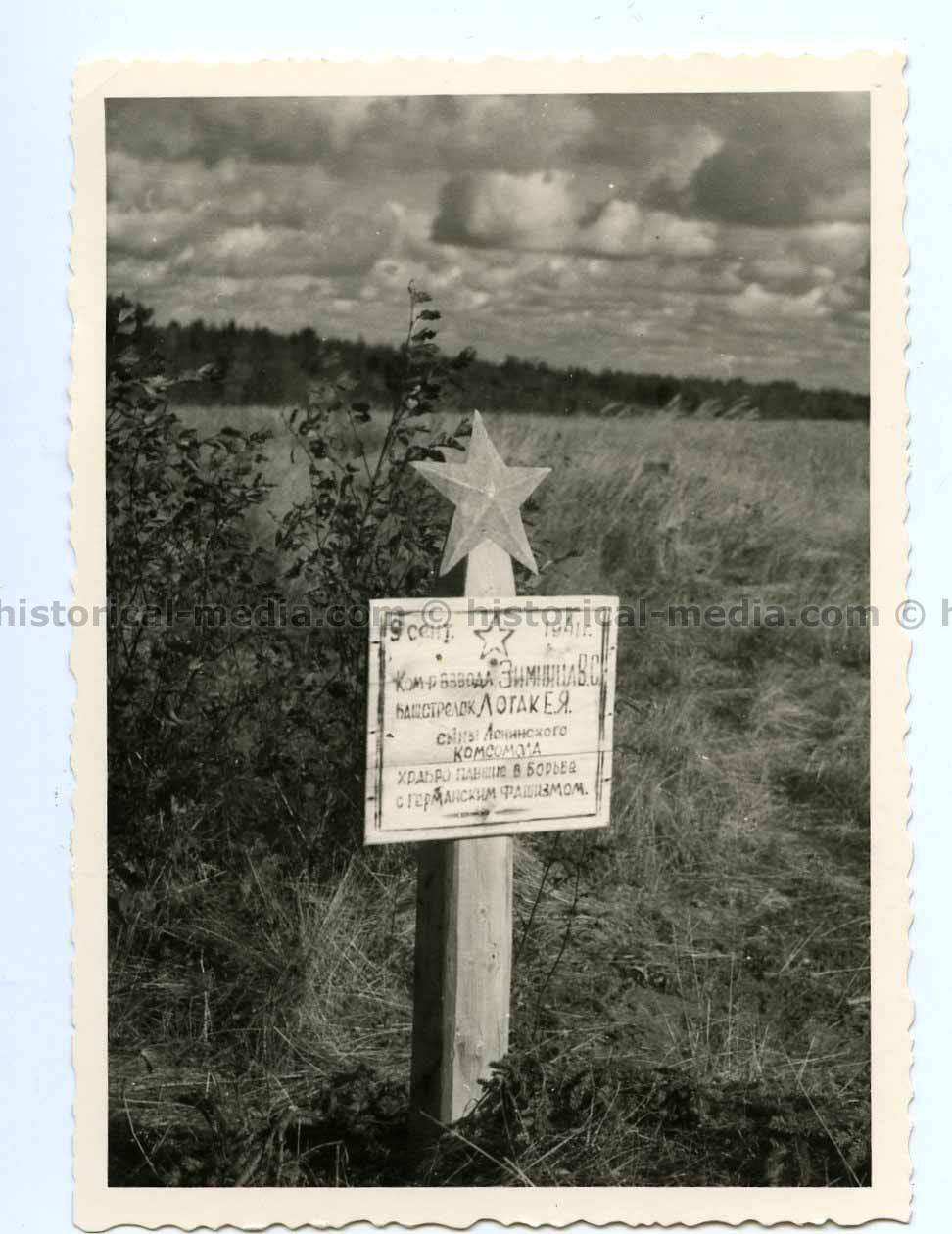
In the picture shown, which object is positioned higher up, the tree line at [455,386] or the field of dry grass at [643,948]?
the tree line at [455,386]

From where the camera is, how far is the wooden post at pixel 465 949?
349cm

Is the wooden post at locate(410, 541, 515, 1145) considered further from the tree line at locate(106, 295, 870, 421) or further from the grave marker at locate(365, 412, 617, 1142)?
the tree line at locate(106, 295, 870, 421)

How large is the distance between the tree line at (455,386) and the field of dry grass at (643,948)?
0.27 ft

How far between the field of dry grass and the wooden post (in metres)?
0.25

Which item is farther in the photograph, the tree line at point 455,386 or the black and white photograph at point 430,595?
the tree line at point 455,386

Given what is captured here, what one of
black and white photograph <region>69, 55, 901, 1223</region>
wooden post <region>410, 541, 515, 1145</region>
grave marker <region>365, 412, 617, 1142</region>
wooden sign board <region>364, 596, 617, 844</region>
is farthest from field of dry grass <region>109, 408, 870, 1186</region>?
wooden sign board <region>364, 596, 617, 844</region>

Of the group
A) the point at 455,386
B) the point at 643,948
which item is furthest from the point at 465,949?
the point at 455,386

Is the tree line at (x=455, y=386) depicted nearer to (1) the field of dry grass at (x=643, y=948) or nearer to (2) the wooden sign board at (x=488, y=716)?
(1) the field of dry grass at (x=643, y=948)

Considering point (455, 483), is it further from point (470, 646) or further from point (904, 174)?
point (904, 174)

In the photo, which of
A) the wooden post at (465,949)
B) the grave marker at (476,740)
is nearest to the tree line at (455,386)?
the grave marker at (476,740)

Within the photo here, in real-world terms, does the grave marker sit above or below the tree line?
below

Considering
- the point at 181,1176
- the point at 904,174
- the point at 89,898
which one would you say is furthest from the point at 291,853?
the point at 904,174

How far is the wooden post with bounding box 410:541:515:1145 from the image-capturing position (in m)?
3.49

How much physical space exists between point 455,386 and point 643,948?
209cm
